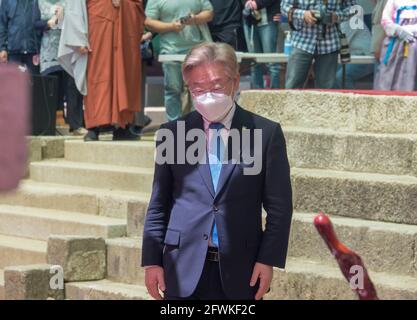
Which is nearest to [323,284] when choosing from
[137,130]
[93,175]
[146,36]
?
[93,175]

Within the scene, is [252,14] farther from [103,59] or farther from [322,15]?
[322,15]

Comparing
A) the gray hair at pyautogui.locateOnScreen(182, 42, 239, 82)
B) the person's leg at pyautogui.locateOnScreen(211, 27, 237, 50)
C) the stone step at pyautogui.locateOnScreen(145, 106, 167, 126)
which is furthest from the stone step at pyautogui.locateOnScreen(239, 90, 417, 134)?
the stone step at pyautogui.locateOnScreen(145, 106, 167, 126)

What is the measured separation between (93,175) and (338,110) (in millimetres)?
2607

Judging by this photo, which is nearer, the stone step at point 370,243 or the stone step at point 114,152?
the stone step at point 370,243

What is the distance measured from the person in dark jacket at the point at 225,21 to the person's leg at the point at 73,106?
1.59m

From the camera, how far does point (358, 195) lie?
6.60 metres

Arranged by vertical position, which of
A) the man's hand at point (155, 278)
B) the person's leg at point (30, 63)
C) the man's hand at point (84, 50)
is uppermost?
the man's hand at point (84, 50)

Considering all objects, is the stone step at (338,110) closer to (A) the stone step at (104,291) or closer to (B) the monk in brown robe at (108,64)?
(A) the stone step at (104,291)

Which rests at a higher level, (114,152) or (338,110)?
(338,110)

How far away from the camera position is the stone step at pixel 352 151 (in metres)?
6.78

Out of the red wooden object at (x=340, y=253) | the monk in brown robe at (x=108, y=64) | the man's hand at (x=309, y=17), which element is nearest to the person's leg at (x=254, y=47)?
the monk in brown robe at (x=108, y=64)

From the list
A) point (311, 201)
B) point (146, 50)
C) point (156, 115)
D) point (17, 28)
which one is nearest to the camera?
point (311, 201)

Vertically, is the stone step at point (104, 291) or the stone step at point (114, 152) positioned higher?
the stone step at point (114, 152)

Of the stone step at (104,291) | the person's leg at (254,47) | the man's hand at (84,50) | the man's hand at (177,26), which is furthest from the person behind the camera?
the person's leg at (254,47)
